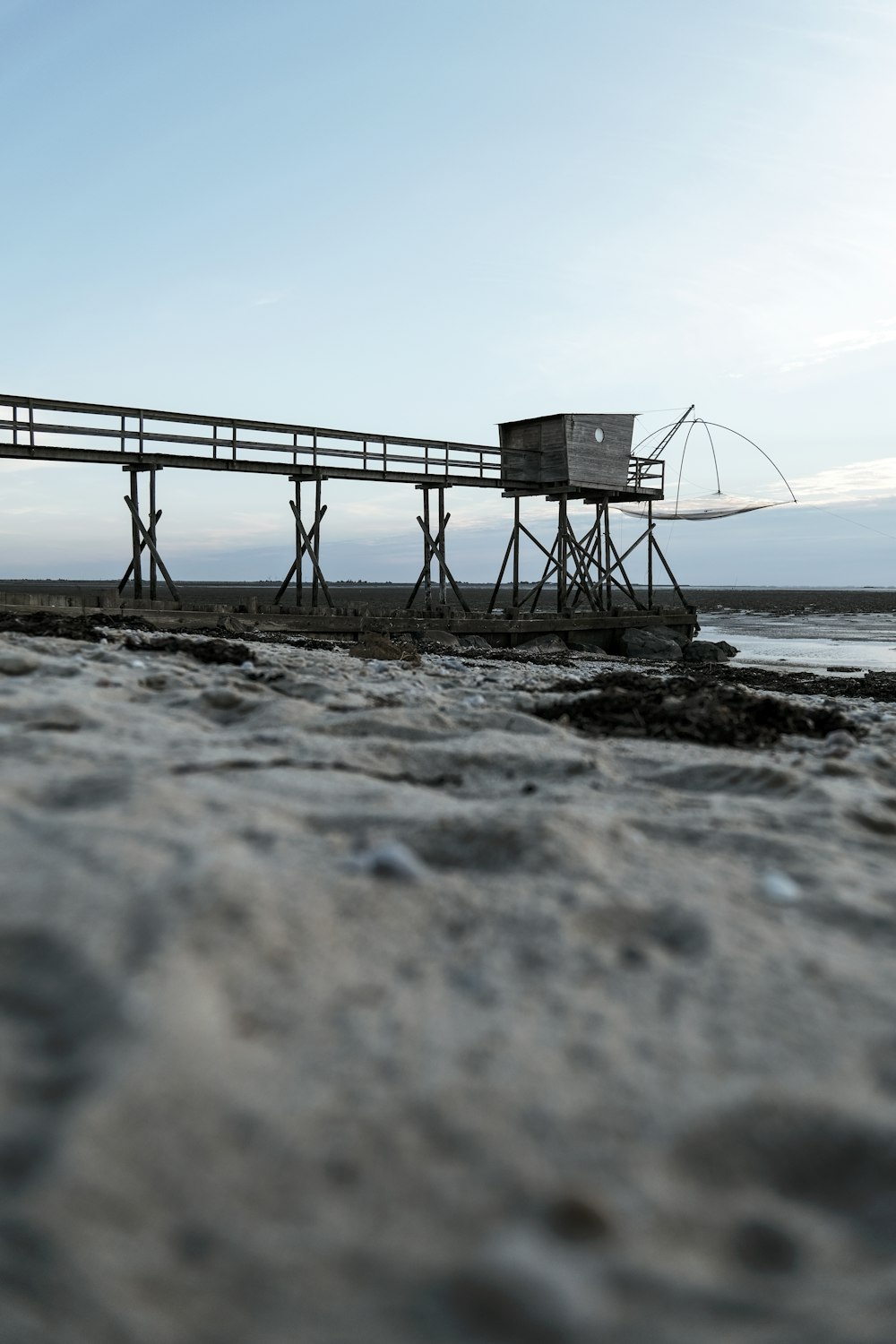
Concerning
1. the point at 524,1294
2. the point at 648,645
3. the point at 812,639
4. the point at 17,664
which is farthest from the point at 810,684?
the point at 812,639

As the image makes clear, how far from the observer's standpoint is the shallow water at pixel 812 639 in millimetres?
21703

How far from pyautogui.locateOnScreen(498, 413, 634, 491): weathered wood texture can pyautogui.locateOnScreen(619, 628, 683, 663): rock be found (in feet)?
13.1

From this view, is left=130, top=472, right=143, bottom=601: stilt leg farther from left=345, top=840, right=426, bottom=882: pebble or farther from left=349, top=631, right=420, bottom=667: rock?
left=345, top=840, right=426, bottom=882: pebble

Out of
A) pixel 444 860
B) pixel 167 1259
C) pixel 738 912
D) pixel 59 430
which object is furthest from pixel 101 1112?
pixel 59 430

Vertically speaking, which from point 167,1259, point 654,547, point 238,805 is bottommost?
point 167,1259

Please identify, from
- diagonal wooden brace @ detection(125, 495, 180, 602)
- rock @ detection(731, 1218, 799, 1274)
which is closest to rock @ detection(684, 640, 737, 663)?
diagonal wooden brace @ detection(125, 495, 180, 602)

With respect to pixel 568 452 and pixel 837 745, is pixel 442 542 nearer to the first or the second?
pixel 568 452

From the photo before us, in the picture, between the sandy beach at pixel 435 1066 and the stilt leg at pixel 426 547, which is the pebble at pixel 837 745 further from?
the stilt leg at pixel 426 547

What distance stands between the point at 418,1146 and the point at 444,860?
1.04 meters

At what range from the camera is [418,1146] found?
55.6 inches

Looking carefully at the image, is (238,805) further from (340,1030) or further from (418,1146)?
(418,1146)

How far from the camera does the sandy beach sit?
123cm

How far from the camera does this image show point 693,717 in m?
4.57

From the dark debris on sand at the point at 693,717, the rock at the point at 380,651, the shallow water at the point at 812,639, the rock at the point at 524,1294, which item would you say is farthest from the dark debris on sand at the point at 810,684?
the rock at the point at 524,1294
